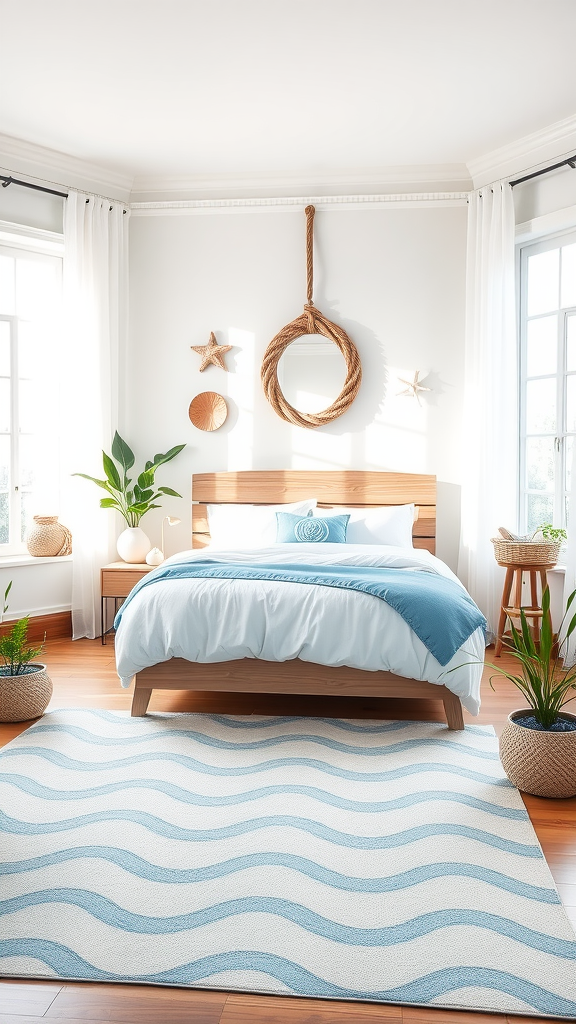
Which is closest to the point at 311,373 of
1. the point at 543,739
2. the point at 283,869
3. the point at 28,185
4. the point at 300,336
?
the point at 300,336

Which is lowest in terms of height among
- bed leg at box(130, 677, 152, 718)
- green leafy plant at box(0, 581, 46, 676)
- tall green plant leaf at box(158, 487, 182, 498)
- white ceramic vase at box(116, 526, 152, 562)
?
bed leg at box(130, 677, 152, 718)

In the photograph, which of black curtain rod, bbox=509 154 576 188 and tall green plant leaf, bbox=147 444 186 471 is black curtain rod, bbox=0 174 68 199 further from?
black curtain rod, bbox=509 154 576 188

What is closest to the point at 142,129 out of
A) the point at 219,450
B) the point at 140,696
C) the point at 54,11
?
the point at 54,11

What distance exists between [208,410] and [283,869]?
11.8 feet

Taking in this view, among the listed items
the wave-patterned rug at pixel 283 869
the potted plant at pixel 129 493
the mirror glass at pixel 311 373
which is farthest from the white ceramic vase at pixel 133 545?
the wave-patterned rug at pixel 283 869

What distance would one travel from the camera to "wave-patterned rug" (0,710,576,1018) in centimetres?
169

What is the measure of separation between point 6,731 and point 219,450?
2.54m

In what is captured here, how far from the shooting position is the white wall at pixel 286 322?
5.06 m

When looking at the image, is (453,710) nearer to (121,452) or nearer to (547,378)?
(547,378)

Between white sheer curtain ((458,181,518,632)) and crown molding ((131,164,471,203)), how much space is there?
0.32 metres

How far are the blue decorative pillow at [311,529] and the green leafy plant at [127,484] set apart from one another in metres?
0.81

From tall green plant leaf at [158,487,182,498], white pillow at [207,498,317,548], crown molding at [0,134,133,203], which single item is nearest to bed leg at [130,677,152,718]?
white pillow at [207,498,317,548]

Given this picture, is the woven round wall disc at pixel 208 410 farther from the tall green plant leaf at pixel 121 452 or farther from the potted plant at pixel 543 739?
the potted plant at pixel 543 739

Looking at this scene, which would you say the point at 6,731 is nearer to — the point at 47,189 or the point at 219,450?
the point at 219,450
